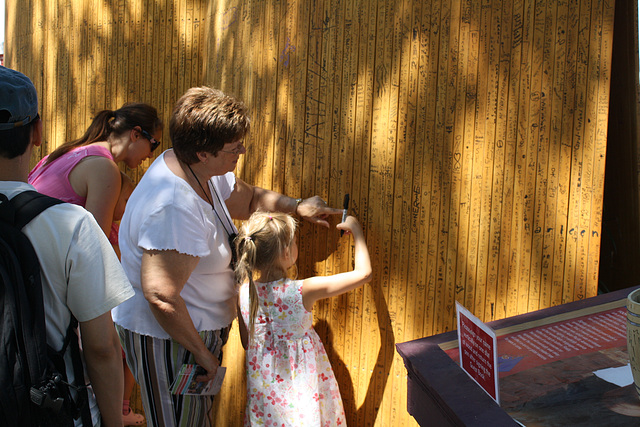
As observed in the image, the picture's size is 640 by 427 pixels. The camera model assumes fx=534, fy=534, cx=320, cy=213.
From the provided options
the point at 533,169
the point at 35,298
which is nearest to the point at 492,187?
the point at 533,169

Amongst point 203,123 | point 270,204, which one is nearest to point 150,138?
point 270,204

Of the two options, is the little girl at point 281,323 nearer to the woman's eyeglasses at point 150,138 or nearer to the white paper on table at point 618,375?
the woman's eyeglasses at point 150,138

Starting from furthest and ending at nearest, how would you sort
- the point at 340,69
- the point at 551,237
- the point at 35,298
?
the point at 340,69 → the point at 551,237 → the point at 35,298

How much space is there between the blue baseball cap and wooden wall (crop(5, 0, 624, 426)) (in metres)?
1.52

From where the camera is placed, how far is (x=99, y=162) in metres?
2.90

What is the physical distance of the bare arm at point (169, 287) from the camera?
203 centimetres

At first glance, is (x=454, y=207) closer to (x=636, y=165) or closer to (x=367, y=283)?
(x=367, y=283)

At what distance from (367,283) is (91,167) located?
160 cm

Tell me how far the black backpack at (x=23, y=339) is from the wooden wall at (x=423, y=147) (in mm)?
1609

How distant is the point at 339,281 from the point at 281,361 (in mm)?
467

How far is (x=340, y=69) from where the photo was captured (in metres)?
2.73

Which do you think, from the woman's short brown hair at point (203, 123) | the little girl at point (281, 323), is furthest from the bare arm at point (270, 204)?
the woman's short brown hair at point (203, 123)

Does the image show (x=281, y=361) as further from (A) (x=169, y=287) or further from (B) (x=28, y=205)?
(B) (x=28, y=205)

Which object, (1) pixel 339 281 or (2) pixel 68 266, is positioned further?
(1) pixel 339 281
